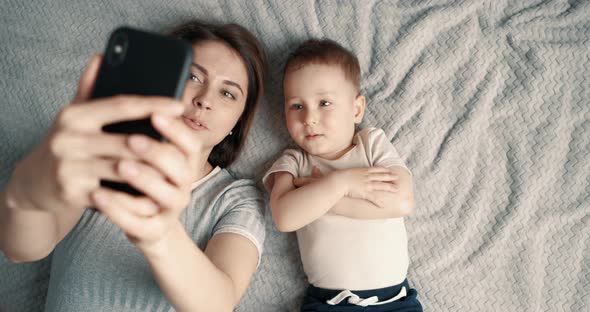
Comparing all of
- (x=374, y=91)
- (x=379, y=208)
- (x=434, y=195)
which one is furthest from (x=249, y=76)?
(x=434, y=195)

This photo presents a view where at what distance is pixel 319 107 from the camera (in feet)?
4.10

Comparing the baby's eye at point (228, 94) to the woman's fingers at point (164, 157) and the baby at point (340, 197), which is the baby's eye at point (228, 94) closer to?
the baby at point (340, 197)

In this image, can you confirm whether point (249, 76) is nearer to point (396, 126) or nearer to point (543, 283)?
point (396, 126)

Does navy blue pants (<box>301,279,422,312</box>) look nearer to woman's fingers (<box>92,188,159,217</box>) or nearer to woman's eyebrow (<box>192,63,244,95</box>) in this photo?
woman's eyebrow (<box>192,63,244,95</box>)

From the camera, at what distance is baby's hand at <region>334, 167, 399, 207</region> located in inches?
45.7

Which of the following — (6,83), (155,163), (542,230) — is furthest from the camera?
(6,83)

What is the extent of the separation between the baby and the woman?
14cm

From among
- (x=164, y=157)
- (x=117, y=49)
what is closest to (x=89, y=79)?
(x=117, y=49)

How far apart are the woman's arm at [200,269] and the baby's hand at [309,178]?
0.77 ft

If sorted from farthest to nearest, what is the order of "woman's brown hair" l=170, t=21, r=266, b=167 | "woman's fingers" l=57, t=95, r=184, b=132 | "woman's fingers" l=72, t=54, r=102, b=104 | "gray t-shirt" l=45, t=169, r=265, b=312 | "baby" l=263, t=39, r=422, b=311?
"woman's brown hair" l=170, t=21, r=266, b=167
"baby" l=263, t=39, r=422, b=311
"gray t-shirt" l=45, t=169, r=265, b=312
"woman's fingers" l=72, t=54, r=102, b=104
"woman's fingers" l=57, t=95, r=184, b=132

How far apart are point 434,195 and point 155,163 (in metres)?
1.00

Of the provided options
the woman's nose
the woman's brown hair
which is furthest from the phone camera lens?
the woman's brown hair

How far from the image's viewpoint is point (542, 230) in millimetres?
1298

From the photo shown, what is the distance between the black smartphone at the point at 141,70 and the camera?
608 millimetres
